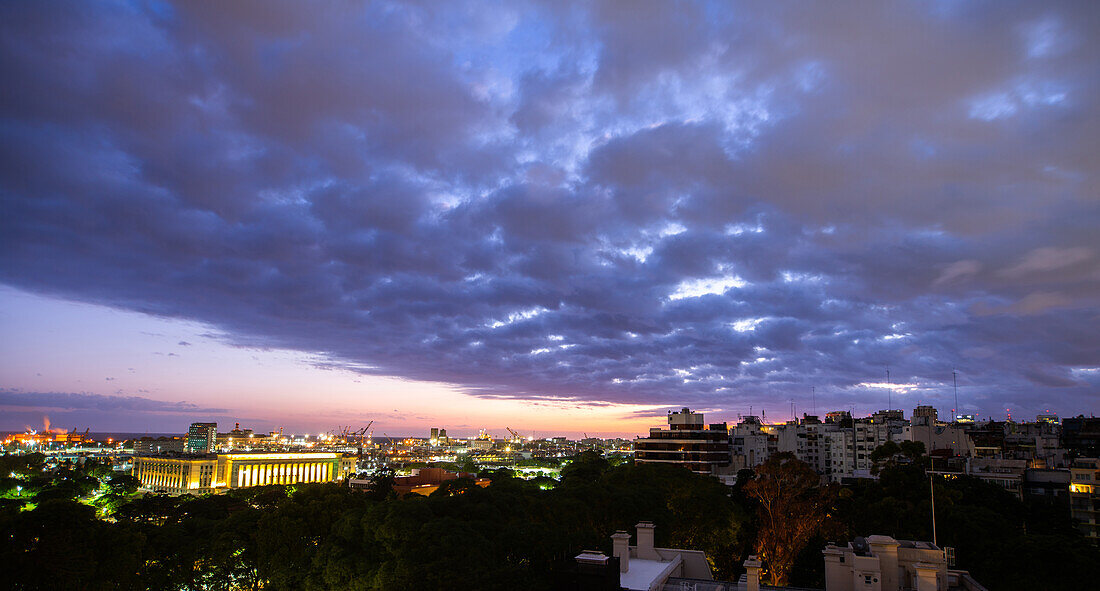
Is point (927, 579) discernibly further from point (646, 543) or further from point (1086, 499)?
point (1086, 499)

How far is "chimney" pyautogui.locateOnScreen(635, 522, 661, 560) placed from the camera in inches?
1363

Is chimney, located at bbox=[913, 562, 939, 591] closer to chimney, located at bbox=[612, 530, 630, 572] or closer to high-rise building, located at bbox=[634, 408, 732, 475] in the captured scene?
chimney, located at bbox=[612, 530, 630, 572]

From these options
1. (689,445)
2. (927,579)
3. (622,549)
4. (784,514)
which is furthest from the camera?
(689,445)

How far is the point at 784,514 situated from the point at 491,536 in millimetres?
26696

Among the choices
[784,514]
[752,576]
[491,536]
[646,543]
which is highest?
[752,576]

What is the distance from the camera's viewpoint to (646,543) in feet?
114

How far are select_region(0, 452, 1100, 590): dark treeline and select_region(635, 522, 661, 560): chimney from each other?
4378 millimetres

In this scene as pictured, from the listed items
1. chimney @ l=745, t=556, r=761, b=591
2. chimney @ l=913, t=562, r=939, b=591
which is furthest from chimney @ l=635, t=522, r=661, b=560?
chimney @ l=913, t=562, r=939, b=591

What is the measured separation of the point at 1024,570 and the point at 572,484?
39048 millimetres

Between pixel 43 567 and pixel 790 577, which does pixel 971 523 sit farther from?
pixel 43 567

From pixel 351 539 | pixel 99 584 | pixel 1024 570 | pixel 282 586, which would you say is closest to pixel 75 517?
pixel 99 584

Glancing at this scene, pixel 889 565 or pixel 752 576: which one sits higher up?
pixel 889 565

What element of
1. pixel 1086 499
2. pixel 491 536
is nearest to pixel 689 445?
pixel 1086 499

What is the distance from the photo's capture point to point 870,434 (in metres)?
134
